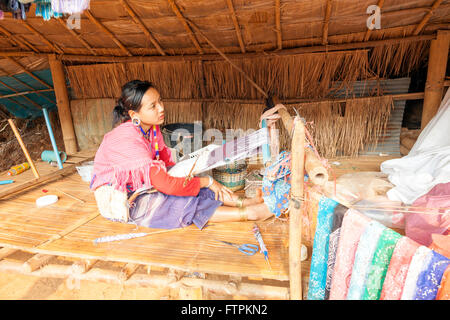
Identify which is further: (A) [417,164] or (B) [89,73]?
(B) [89,73]

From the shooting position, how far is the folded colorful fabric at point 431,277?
2.76 feet

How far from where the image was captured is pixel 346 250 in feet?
3.68

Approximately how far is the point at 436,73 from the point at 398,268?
10.5 feet

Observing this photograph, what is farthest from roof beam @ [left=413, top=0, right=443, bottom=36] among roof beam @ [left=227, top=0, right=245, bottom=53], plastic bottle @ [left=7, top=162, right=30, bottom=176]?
plastic bottle @ [left=7, top=162, right=30, bottom=176]

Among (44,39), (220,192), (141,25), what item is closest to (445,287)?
(220,192)

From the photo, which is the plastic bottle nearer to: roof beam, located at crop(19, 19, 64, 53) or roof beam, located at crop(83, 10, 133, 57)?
roof beam, located at crop(19, 19, 64, 53)

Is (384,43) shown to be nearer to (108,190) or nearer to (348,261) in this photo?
(348,261)

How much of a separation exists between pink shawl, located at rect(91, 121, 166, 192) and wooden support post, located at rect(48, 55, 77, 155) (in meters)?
3.17

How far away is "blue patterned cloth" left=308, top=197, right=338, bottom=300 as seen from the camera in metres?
1.20

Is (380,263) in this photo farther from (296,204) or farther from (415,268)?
(296,204)

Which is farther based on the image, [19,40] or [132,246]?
[19,40]
